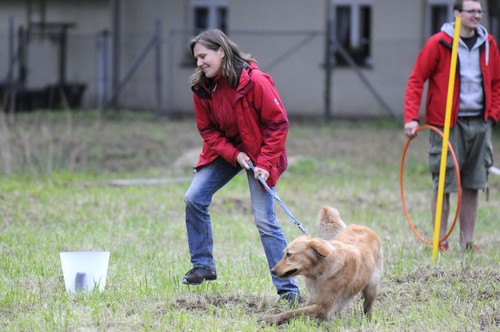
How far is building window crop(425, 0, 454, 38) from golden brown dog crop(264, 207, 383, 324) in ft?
64.0

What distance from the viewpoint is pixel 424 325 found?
208 inches

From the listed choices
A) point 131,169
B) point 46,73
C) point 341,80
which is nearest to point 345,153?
point 131,169

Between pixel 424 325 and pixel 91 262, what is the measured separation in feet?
7.33

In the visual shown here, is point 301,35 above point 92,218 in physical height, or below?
above

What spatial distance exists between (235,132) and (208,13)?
66.7 ft

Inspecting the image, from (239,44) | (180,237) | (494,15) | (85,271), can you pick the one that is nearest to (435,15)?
(494,15)

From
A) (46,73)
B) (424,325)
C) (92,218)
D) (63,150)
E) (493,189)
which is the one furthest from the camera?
(46,73)

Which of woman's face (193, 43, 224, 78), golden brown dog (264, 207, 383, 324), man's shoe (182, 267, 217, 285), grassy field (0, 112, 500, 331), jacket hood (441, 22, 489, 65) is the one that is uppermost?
jacket hood (441, 22, 489, 65)

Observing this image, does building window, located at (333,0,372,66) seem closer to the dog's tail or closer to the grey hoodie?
the grey hoodie

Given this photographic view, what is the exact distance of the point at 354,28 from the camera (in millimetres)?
24609

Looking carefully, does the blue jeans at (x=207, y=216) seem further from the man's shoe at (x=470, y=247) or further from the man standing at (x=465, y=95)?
the man's shoe at (x=470, y=247)

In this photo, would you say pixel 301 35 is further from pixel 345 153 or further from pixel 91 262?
pixel 91 262

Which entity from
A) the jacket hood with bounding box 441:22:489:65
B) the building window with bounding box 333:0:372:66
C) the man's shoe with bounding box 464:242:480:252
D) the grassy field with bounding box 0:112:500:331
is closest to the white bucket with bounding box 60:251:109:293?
the grassy field with bounding box 0:112:500:331

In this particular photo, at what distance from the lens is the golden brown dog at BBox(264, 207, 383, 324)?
5.04 m
